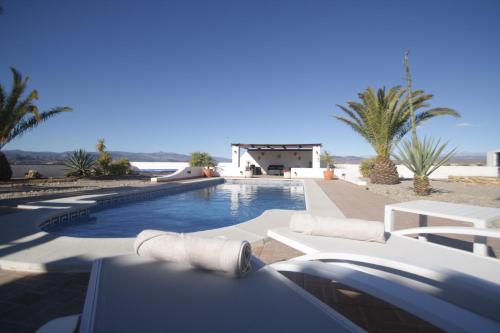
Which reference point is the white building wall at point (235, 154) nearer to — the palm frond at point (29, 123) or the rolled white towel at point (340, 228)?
the palm frond at point (29, 123)

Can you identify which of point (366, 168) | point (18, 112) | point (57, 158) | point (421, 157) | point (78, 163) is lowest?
point (366, 168)

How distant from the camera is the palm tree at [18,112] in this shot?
11.1 meters

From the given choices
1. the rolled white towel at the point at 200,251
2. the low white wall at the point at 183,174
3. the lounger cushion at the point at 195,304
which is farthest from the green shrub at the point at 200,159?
the lounger cushion at the point at 195,304

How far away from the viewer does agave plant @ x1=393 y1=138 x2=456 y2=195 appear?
895cm

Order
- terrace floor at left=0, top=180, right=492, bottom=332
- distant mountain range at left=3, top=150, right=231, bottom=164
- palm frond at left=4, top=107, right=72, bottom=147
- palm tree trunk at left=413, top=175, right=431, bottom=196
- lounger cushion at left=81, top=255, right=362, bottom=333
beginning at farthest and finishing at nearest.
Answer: distant mountain range at left=3, top=150, right=231, bottom=164
palm frond at left=4, top=107, right=72, bottom=147
palm tree trunk at left=413, top=175, right=431, bottom=196
terrace floor at left=0, top=180, right=492, bottom=332
lounger cushion at left=81, top=255, right=362, bottom=333

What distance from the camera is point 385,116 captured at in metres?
13.1

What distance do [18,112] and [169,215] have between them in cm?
1004

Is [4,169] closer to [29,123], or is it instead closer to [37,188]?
[29,123]

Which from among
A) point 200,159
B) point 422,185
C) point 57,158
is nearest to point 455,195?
point 422,185

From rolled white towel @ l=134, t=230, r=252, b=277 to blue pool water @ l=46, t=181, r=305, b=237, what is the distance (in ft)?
13.3

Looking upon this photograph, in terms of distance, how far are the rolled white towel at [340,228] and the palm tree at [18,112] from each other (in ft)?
46.3

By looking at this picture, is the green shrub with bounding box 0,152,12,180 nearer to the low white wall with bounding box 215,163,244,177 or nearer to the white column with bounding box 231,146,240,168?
the low white wall with bounding box 215,163,244,177

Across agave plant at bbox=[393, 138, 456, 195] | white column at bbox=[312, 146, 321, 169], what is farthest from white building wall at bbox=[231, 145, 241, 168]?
agave plant at bbox=[393, 138, 456, 195]

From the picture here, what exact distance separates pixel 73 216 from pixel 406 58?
43.4 ft
